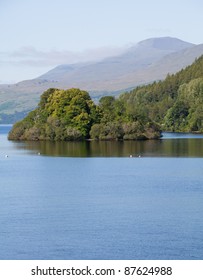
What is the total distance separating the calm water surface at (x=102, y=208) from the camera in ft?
82.5

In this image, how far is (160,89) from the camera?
476 feet

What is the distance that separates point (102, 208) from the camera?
3306 cm

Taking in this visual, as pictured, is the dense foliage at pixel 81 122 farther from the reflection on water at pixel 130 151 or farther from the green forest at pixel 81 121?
the reflection on water at pixel 130 151

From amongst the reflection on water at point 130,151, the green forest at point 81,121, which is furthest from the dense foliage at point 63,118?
the reflection on water at point 130,151

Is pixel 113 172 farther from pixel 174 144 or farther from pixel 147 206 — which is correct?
pixel 174 144

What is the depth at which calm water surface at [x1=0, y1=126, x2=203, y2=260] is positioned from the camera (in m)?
25.1

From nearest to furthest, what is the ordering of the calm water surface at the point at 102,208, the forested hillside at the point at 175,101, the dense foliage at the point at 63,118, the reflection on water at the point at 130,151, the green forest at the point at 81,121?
the calm water surface at the point at 102,208, the reflection on water at the point at 130,151, the dense foliage at the point at 63,118, the green forest at the point at 81,121, the forested hillside at the point at 175,101

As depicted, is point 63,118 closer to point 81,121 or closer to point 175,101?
point 81,121

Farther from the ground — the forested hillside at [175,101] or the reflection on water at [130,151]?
the forested hillside at [175,101]

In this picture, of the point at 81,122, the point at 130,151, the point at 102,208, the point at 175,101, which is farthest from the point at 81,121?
the point at 102,208

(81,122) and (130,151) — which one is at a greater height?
(81,122)

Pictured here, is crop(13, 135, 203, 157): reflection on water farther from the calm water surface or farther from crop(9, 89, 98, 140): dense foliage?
crop(9, 89, 98, 140): dense foliage

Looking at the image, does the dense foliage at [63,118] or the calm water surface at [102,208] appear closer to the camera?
the calm water surface at [102,208]
